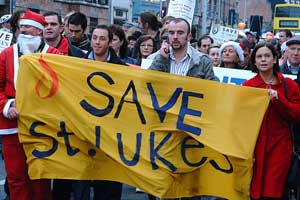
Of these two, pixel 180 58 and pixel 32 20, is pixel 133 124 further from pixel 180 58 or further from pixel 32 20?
pixel 32 20

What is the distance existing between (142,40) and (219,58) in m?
1.22

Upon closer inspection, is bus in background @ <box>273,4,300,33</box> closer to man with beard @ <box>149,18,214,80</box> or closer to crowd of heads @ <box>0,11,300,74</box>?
crowd of heads @ <box>0,11,300,74</box>

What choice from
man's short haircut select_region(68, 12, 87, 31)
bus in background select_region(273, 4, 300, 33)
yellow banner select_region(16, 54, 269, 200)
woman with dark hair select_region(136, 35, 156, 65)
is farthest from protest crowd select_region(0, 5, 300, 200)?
bus in background select_region(273, 4, 300, 33)

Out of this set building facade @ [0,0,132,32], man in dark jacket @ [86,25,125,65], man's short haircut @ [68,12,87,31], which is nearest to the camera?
man in dark jacket @ [86,25,125,65]

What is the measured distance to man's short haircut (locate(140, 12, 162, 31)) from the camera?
35.3 ft

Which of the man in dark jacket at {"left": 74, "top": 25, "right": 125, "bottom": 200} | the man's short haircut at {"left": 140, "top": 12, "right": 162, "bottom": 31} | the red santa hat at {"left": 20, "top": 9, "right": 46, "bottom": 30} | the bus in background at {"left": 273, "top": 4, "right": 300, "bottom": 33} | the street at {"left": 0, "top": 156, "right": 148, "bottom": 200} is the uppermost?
the bus in background at {"left": 273, "top": 4, "right": 300, "bottom": 33}

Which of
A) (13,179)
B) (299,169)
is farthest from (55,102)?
(299,169)

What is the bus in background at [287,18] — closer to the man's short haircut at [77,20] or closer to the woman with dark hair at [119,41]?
the woman with dark hair at [119,41]

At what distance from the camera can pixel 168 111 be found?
604 cm

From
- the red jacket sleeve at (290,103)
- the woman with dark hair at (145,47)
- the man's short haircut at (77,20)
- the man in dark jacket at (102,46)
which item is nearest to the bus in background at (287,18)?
the woman with dark hair at (145,47)

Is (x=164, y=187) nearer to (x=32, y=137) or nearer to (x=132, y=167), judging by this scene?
(x=132, y=167)

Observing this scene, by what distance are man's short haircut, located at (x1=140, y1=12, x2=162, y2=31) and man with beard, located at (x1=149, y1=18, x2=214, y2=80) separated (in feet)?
14.5

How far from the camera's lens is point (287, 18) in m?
42.5

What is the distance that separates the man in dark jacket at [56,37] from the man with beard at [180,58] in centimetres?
128
